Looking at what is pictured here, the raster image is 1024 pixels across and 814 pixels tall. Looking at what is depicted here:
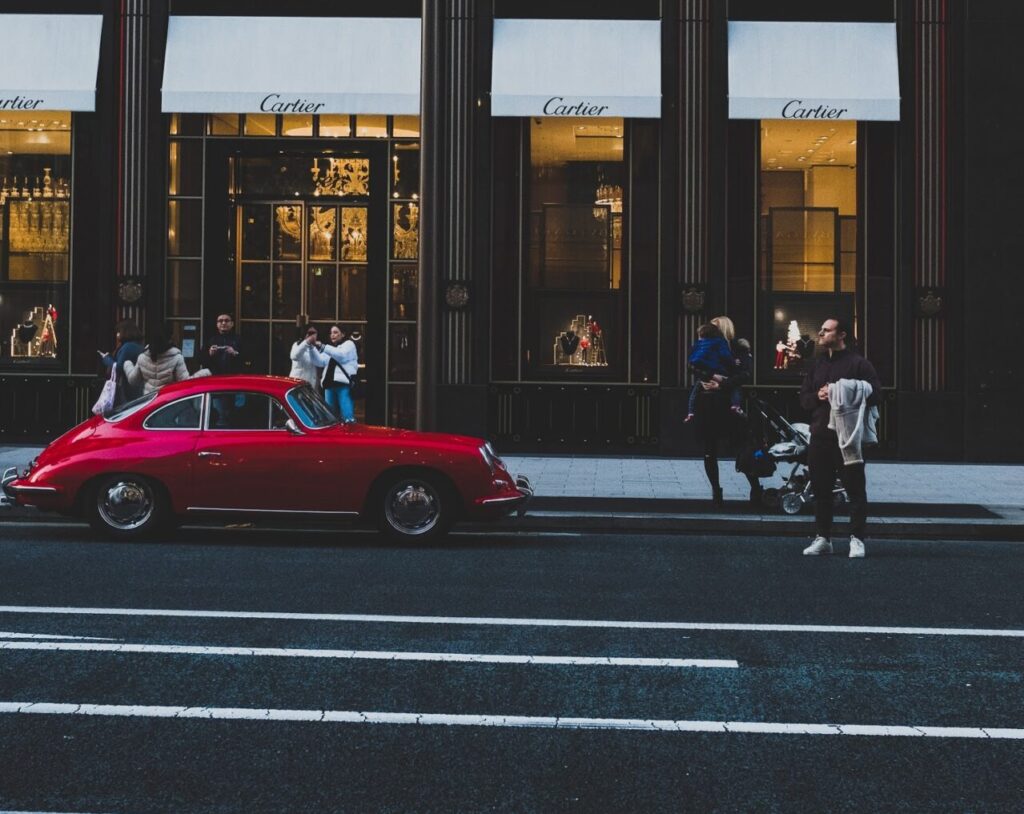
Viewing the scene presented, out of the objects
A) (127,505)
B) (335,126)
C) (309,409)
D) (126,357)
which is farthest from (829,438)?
(335,126)

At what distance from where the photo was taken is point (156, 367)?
14.5 meters

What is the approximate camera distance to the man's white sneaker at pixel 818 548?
10.9 metres

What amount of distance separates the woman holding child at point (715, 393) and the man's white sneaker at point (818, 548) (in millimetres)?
2459

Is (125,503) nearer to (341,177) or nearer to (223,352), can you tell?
(223,352)

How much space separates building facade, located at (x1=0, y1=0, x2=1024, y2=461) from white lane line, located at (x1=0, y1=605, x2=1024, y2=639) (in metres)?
11.2

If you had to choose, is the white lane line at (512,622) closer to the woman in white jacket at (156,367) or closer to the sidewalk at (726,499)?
the sidewalk at (726,499)

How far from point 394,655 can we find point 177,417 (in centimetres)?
522

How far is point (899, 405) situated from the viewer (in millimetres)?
18969

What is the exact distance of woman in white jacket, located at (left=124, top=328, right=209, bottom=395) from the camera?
14.5 meters

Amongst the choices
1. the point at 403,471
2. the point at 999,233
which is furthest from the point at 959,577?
the point at 999,233

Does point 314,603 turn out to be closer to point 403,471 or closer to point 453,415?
point 403,471

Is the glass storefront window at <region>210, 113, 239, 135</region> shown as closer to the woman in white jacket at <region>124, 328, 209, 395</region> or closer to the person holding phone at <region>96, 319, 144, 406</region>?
the person holding phone at <region>96, 319, 144, 406</region>

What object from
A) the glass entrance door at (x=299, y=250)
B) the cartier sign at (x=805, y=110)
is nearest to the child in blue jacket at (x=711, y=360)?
the cartier sign at (x=805, y=110)

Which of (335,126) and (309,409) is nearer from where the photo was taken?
(309,409)
